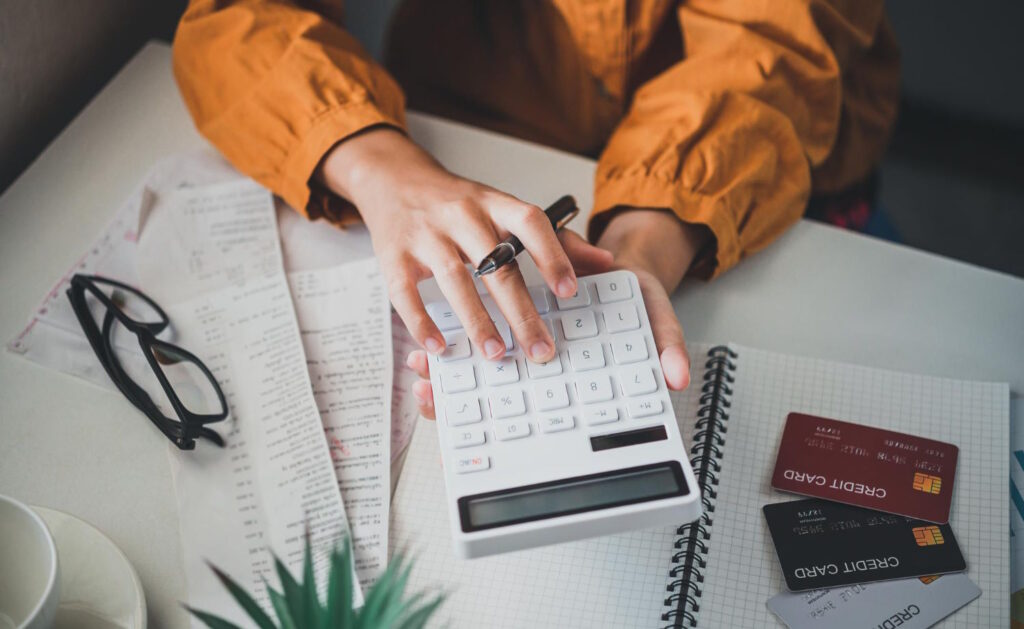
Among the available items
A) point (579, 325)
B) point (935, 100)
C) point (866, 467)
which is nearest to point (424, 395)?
point (579, 325)

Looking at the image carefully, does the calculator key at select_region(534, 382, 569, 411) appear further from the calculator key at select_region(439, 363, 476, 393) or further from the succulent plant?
the succulent plant

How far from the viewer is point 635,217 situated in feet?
2.53

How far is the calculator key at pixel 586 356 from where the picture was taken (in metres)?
0.60

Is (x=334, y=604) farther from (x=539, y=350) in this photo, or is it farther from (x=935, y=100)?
(x=935, y=100)

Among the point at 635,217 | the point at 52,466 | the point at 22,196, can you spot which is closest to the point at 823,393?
the point at 635,217

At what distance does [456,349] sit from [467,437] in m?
0.07

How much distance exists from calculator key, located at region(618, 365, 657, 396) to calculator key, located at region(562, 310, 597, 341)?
0.04 m

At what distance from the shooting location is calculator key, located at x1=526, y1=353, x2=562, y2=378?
1.98 feet

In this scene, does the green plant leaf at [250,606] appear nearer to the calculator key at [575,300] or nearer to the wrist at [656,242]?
the calculator key at [575,300]

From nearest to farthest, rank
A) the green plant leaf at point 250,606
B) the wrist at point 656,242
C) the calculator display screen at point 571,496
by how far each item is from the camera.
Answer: the green plant leaf at point 250,606 → the calculator display screen at point 571,496 → the wrist at point 656,242

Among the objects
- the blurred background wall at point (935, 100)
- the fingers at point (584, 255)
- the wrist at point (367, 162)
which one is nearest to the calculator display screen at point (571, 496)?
the fingers at point (584, 255)

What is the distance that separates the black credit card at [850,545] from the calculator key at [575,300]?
0.20 m

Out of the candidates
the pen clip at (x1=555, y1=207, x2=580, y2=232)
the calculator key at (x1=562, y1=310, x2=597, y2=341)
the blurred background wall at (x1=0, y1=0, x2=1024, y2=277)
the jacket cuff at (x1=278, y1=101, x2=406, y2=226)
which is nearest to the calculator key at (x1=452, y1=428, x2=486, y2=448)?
the calculator key at (x1=562, y1=310, x2=597, y2=341)

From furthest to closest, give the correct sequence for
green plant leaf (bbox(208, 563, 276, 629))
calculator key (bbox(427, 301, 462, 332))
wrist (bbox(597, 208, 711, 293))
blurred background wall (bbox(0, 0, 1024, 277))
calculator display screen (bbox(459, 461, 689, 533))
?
blurred background wall (bbox(0, 0, 1024, 277)), wrist (bbox(597, 208, 711, 293)), calculator key (bbox(427, 301, 462, 332)), calculator display screen (bbox(459, 461, 689, 533)), green plant leaf (bbox(208, 563, 276, 629))
